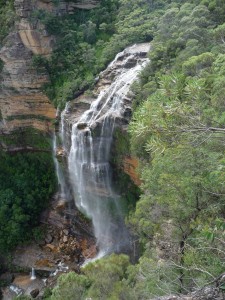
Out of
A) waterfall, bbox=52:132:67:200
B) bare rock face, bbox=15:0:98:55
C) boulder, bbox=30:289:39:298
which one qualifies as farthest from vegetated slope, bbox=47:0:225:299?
bare rock face, bbox=15:0:98:55

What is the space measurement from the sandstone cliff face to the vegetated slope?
7.24 m

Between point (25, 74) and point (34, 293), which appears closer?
point (34, 293)

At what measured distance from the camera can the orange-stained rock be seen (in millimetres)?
13990

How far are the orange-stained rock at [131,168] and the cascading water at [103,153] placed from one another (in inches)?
40.4

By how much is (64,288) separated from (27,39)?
1271 centimetres

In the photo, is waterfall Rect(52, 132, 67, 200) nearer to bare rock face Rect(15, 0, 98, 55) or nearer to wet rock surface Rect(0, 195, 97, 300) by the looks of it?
wet rock surface Rect(0, 195, 97, 300)

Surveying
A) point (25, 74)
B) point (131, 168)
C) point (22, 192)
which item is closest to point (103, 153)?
point (131, 168)

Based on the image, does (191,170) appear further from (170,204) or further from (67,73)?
(67,73)

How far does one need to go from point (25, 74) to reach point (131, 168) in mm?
8006

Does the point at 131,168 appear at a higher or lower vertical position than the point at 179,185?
lower

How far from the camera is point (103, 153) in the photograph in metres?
15.2

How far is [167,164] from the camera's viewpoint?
7.34m

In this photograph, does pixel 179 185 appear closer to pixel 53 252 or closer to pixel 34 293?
pixel 34 293

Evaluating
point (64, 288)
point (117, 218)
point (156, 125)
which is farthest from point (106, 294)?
point (117, 218)
